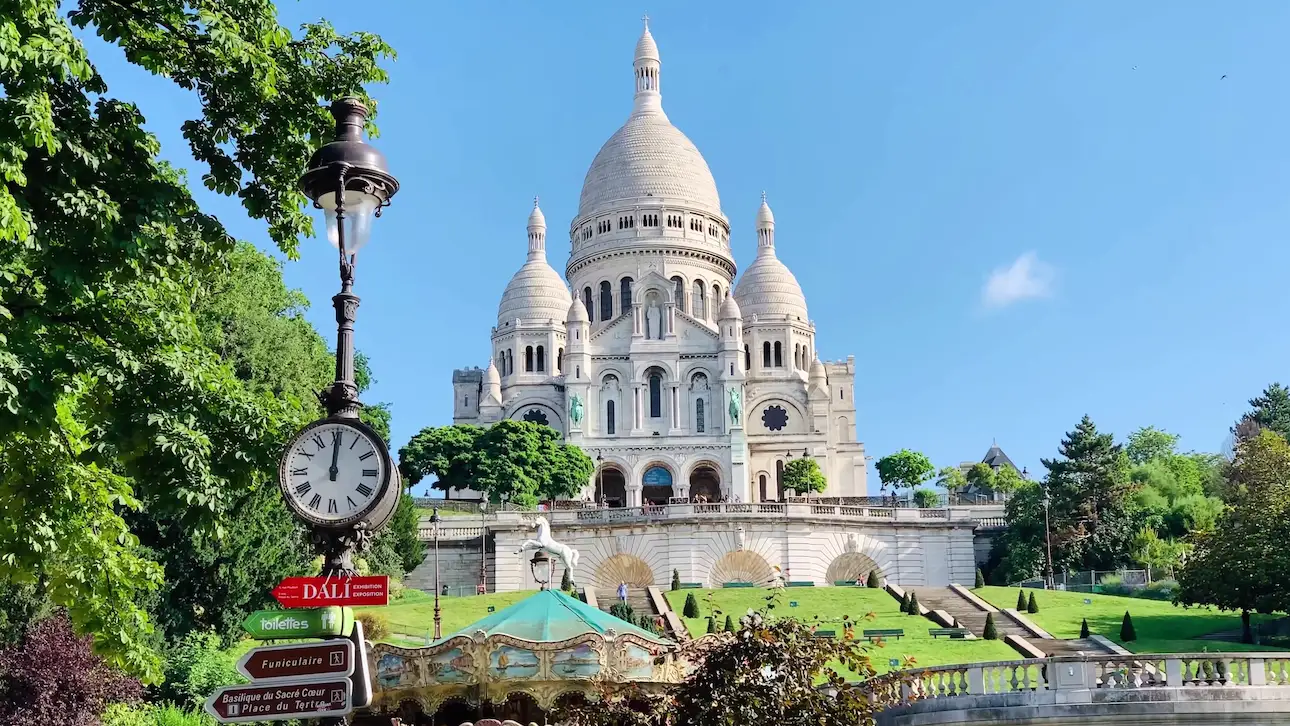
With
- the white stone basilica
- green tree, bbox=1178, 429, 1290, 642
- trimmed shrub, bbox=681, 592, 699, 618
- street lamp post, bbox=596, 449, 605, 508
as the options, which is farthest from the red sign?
street lamp post, bbox=596, 449, 605, 508

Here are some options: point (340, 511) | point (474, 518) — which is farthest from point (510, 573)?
point (340, 511)

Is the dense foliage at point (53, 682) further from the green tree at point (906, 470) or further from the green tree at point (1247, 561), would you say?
the green tree at point (906, 470)

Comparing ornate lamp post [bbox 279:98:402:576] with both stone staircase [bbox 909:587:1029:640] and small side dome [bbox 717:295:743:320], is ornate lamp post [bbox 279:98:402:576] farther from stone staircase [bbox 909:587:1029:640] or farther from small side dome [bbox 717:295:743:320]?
small side dome [bbox 717:295:743:320]

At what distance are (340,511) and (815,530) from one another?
181 ft

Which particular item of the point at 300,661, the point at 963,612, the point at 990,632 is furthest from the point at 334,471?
the point at 963,612

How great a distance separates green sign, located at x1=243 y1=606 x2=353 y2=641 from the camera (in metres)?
9.13

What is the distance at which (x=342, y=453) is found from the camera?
9883mm

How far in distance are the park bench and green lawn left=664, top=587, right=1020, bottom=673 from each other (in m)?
0.28

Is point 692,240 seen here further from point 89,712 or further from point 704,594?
point 89,712

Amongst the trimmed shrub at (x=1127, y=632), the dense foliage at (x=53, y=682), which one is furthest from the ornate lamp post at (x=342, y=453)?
the trimmed shrub at (x=1127, y=632)

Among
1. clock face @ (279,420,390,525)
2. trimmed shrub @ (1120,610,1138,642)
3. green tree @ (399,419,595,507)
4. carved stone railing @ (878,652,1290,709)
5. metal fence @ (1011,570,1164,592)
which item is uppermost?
green tree @ (399,419,595,507)

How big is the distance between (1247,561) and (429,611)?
24786 mm

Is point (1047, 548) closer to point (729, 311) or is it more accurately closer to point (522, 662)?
point (729, 311)

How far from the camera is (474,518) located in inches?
2648
